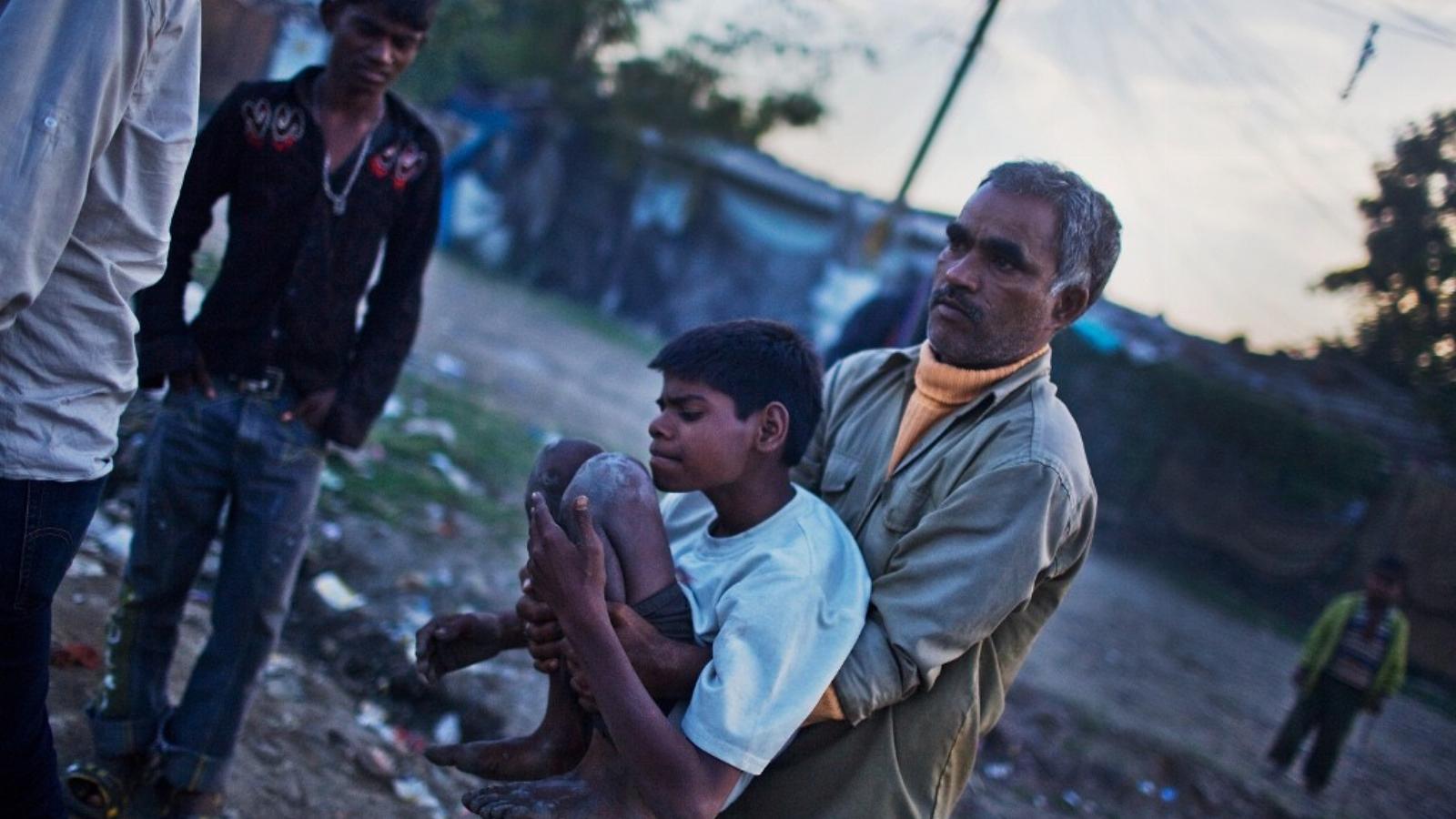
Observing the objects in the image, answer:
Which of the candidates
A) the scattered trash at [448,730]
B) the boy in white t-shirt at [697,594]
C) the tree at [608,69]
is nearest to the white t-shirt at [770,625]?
the boy in white t-shirt at [697,594]

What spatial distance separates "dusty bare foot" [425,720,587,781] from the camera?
1.89 metres

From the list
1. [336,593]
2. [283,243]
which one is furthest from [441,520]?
[283,243]

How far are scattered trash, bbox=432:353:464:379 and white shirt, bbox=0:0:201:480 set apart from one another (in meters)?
6.73

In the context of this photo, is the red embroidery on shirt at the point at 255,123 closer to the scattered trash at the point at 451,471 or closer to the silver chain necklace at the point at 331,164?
the silver chain necklace at the point at 331,164

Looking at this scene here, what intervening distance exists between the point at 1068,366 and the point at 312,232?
15.3 m

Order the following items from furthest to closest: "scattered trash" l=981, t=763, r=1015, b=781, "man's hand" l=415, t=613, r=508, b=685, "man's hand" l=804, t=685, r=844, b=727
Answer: "scattered trash" l=981, t=763, r=1015, b=781, "man's hand" l=415, t=613, r=508, b=685, "man's hand" l=804, t=685, r=844, b=727

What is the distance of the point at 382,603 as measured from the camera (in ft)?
13.8

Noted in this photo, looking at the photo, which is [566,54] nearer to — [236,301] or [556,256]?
[556,256]

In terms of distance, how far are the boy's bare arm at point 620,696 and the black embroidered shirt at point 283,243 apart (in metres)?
1.21

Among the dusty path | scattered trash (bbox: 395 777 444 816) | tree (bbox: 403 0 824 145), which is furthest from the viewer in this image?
tree (bbox: 403 0 824 145)

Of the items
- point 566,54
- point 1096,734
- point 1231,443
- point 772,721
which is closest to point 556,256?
point 566,54

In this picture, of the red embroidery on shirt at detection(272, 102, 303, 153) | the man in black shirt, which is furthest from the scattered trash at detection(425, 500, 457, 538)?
the red embroidery on shirt at detection(272, 102, 303, 153)

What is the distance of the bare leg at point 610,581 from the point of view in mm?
1663

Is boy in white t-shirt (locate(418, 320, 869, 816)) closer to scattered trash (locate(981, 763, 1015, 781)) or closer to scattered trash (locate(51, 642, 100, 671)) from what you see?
scattered trash (locate(51, 642, 100, 671))
